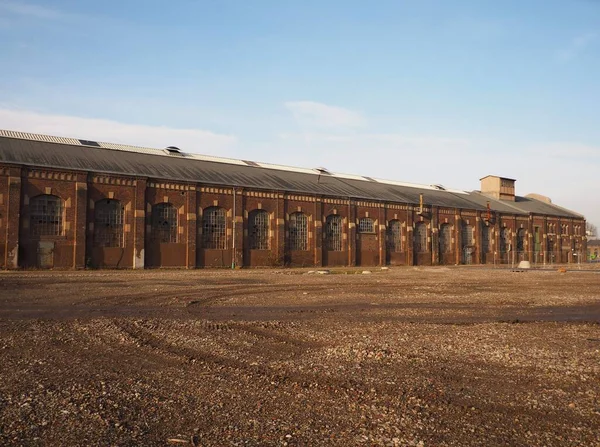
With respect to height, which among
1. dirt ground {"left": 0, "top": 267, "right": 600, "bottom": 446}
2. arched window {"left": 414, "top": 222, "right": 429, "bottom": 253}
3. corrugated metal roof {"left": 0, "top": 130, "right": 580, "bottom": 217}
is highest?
corrugated metal roof {"left": 0, "top": 130, "right": 580, "bottom": 217}

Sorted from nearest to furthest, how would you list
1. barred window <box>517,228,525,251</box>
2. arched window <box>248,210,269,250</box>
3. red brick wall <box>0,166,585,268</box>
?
red brick wall <box>0,166,585,268</box> → arched window <box>248,210,269,250</box> → barred window <box>517,228,525,251</box>

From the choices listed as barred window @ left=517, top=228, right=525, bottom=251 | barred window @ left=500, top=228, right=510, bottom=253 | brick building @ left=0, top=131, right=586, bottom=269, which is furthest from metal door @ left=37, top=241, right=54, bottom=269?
barred window @ left=517, top=228, right=525, bottom=251

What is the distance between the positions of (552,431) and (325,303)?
9.99m

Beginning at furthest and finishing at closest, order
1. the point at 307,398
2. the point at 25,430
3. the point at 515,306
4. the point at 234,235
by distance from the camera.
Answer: the point at 234,235
the point at 515,306
the point at 307,398
the point at 25,430

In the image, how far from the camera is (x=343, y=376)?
6.00 metres

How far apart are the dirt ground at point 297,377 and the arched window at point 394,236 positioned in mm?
33524

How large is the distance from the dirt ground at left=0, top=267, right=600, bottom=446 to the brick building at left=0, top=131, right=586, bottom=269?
767 inches

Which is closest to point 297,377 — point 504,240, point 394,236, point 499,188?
point 394,236

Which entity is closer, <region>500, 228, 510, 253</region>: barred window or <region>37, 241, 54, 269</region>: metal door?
<region>37, 241, 54, 269</region>: metal door

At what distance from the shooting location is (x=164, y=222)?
3378 centimetres

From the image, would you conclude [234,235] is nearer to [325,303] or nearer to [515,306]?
[325,303]

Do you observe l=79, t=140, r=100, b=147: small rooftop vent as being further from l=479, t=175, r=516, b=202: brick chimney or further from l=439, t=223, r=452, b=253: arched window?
l=479, t=175, r=516, b=202: brick chimney

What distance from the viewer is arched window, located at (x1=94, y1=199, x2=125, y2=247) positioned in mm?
31266

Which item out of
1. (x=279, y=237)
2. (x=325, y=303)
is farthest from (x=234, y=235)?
(x=325, y=303)
